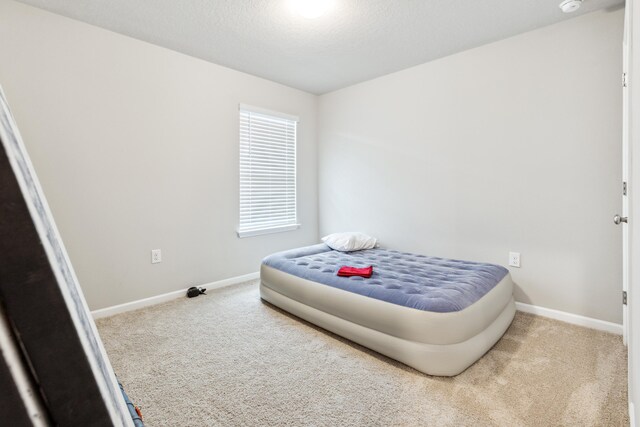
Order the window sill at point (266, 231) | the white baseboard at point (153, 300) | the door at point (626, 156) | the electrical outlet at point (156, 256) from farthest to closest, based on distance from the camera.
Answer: the window sill at point (266, 231)
the electrical outlet at point (156, 256)
the white baseboard at point (153, 300)
the door at point (626, 156)

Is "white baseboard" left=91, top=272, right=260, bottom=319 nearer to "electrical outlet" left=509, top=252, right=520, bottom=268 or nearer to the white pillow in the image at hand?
the white pillow

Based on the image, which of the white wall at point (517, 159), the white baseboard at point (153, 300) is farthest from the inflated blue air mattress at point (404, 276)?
the white baseboard at point (153, 300)

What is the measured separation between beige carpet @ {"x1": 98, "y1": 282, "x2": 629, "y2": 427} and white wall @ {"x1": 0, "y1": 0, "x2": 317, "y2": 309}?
0.69 meters

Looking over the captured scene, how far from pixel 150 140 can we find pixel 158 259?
1106 millimetres

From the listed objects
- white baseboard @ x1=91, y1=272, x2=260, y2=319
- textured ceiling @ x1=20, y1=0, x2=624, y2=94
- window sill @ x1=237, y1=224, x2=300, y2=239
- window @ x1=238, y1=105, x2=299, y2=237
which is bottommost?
white baseboard @ x1=91, y1=272, x2=260, y2=319

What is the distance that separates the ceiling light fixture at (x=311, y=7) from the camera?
224 centimetres

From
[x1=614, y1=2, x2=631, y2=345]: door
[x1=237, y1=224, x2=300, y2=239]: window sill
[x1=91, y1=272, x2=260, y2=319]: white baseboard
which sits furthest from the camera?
[x1=237, y1=224, x2=300, y2=239]: window sill

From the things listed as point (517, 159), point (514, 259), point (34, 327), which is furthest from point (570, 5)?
point (34, 327)

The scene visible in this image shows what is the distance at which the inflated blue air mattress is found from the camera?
1.93 metres

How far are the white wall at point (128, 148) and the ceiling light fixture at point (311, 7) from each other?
1.36 metres

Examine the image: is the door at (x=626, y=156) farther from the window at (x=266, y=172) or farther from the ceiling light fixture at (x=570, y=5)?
the window at (x=266, y=172)

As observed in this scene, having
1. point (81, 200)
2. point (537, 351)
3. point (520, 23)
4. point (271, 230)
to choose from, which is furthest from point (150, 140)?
point (537, 351)

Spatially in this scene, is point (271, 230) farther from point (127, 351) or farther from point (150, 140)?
point (127, 351)

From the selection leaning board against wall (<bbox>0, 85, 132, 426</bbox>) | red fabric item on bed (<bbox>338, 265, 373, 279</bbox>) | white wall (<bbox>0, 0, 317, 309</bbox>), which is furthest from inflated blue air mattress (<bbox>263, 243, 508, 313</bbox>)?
leaning board against wall (<bbox>0, 85, 132, 426</bbox>)
